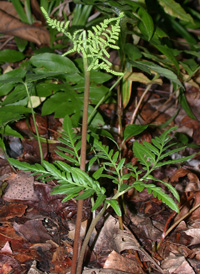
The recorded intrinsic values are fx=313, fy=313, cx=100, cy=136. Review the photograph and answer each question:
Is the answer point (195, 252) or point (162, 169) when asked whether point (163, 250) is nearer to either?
point (195, 252)

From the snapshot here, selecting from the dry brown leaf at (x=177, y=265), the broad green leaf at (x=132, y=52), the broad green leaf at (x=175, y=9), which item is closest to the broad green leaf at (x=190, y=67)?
the broad green leaf at (x=175, y=9)

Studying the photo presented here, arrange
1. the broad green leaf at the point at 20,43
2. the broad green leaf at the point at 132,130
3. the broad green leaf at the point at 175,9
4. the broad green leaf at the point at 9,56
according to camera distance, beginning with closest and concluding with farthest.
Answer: the broad green leaf at the point at 132,130, the broad green leaf at the point at 175,9, the broad green leaf at the point at 9,56, the broad green leaf at the point at 20,43

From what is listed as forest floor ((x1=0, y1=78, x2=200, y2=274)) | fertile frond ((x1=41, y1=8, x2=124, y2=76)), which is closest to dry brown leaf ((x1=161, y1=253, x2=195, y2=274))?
forest floor ((x1=0, y1=78, x2=200, y2=274))

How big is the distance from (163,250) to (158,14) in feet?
6.62

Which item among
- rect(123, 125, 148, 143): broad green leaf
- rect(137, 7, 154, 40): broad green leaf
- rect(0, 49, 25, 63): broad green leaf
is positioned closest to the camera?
rect(123, 125, 148, 143): broad green leaf

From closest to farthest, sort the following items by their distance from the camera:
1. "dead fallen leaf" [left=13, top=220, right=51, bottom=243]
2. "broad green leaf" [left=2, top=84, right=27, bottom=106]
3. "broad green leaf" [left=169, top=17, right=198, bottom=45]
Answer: "dead fallen leaf" [left=13, top=220, right=51, bottom=243] → "broad green leaf" [left=2, top=84, right=27, bottom=106] → "broad green leaf" [left=169, top=17, right=198, bottom=45]

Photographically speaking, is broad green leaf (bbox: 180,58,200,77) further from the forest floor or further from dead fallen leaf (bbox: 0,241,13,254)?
dead fallen leaf (bbox: 0,241,13,254)

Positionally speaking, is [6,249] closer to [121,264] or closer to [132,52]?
[121,264]

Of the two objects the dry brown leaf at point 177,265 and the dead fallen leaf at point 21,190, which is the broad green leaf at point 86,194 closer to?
the dry brown leaf at point 177,265

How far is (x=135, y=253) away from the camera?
4.58ft

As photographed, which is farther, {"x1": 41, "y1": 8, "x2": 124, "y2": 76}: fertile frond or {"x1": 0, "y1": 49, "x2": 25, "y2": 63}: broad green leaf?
{"x1": 0, "y1": 49, "x2": 25, "y2": 63}: broad green leaf

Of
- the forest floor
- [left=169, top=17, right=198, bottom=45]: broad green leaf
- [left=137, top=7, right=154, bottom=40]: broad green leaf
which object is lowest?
the forest floor

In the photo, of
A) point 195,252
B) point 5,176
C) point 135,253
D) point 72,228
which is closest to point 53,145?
point 5,176

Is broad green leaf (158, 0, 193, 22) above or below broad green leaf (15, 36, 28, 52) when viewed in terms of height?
above
